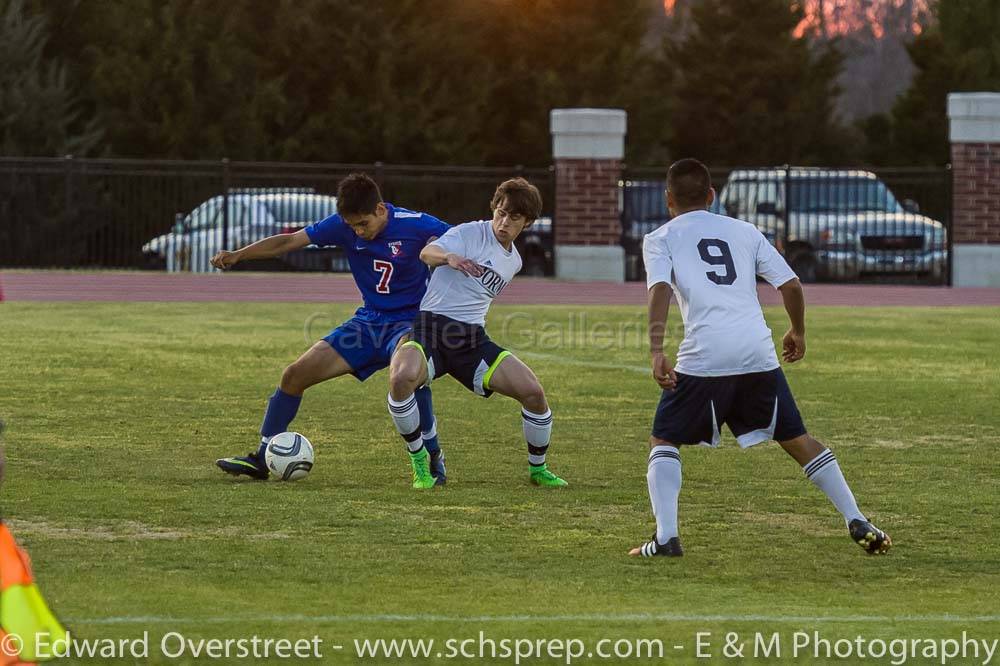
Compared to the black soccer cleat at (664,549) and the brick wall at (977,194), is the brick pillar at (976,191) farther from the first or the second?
the black soccer cleat at (664,549)

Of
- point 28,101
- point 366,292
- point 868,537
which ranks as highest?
point 28,101

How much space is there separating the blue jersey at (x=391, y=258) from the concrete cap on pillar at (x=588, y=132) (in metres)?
19.7

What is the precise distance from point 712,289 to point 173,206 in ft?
92.0

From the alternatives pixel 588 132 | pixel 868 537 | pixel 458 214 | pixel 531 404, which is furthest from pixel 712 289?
pixel 458 214

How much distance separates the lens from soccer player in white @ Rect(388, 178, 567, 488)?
8.72 m

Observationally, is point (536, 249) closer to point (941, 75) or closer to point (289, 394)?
point (941, 75)

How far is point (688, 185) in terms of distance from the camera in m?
7.07

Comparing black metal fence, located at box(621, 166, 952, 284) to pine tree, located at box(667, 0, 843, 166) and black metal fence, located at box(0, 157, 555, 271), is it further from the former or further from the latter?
pine tree, located at box(667, 0, 843, 166)

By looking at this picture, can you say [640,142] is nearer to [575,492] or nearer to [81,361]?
[81,361]

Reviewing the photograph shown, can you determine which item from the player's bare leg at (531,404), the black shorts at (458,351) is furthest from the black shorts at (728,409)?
the black shorts at (458,351)

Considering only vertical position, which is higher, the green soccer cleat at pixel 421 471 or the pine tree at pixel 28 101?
the pine tree at pixel 28 101

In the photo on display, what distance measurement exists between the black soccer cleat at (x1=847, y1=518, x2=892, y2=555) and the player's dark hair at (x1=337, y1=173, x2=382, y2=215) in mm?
3175

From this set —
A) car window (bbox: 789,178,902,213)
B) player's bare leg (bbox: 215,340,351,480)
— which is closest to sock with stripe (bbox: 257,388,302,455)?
player's bare leg (bbox: 215,340,351,480)

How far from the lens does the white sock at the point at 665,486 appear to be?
22.7ft
